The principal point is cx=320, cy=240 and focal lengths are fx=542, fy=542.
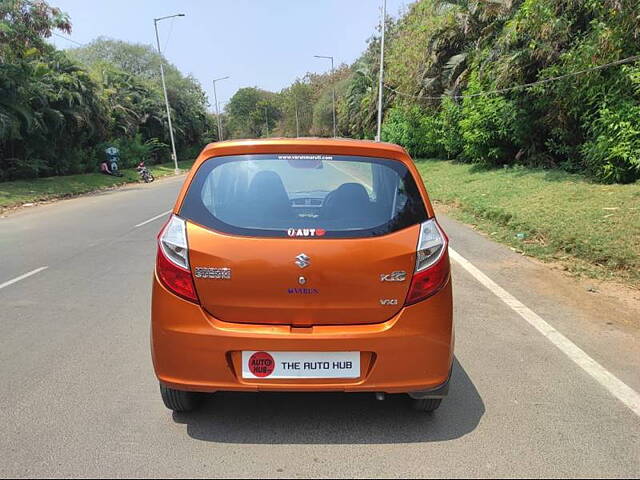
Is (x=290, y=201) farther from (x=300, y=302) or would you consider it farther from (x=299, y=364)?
(x=299, y=364)

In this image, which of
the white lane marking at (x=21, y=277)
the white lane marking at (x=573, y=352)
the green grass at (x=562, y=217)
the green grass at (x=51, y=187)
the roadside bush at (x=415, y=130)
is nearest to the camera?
the white lane marking at (x=573, y=352)

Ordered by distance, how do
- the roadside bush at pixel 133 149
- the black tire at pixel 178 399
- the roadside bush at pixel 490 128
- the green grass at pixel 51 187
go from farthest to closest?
1. the roadside bush at pixel 133 149
2. the green grass at pixel 51 187
3. the roadside bush at pixel 490 128
4. the black tire at pixel 178 399

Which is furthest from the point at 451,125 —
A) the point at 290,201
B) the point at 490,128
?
the point at 290,201

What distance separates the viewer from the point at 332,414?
3.25 m

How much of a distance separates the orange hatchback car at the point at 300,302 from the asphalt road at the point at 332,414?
0.33 metres

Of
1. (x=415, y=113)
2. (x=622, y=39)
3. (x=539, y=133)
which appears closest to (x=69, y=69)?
(x=415, y=113)

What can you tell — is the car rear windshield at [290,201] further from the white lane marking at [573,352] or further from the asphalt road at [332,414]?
the white lane marking at [573,352]

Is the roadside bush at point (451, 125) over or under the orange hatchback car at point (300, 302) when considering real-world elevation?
under

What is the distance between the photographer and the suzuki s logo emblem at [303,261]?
9.16ft

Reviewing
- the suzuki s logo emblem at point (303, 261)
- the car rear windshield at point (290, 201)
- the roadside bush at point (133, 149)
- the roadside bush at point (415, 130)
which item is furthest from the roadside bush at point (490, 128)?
the roadside bush at point (133, 149)

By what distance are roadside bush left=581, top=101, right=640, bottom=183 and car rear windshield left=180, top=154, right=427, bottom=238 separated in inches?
345

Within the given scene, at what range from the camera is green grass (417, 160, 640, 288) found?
6.82m

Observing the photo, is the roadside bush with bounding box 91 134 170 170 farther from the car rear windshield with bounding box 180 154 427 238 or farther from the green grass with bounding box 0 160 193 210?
the car rear windshield with bounding box 180 154 427 238

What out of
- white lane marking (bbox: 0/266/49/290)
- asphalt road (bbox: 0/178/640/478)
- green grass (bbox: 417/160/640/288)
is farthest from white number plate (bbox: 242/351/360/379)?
white lane marking (bbox: 0/266/49/290)
